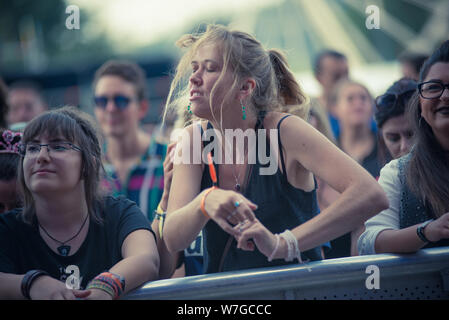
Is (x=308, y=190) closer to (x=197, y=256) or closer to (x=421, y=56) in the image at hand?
(x=197, y=256)

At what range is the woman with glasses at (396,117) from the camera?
241 cm

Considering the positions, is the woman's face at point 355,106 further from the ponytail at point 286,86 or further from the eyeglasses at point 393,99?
the ponytail at point 286,86

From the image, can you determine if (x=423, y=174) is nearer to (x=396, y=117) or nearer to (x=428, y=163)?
(x=428, y=163)

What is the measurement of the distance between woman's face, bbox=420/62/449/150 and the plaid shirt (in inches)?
72.8

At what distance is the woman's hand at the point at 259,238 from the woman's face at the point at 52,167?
2.53 feet

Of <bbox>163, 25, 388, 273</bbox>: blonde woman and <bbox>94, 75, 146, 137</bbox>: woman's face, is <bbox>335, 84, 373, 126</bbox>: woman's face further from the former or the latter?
<bbox>163, 25, 388, 273</bbox>: blonde woman

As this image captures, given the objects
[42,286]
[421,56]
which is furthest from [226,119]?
[421,56]

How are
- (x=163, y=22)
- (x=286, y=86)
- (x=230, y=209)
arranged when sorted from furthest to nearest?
1. (x=163, y=22)
2. (x=286, y=86)
3. (x=230, y=209)

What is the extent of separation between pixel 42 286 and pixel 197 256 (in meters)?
0.88

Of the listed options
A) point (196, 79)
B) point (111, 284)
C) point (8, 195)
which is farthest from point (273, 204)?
point (8, 195)

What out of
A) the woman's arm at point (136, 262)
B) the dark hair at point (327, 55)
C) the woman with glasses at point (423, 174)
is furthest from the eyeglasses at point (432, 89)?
the dark hair at point (327, 55)

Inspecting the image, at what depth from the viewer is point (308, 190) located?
196 cm

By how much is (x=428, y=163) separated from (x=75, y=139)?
1474 mm

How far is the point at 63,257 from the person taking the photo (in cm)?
193
